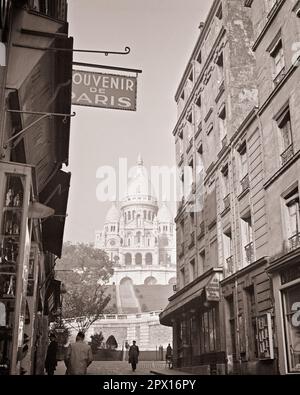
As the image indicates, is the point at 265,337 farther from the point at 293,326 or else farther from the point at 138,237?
the point at 138,237

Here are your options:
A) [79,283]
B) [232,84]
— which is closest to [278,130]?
[232,84]

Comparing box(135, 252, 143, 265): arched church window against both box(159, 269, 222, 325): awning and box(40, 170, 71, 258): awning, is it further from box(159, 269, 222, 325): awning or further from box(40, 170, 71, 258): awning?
box(40, 170, 71, 258): awning

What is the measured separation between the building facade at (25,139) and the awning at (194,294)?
29.7 ft

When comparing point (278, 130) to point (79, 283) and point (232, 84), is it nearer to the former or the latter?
point (232, 84)

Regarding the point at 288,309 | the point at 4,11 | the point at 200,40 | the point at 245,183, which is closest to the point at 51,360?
the point at 288,309

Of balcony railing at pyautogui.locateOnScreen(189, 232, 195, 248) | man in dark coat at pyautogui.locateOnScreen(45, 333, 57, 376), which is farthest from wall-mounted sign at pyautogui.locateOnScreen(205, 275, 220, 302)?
man in dark coat at pyautogui.locateOnScreen(45, 333, 57, 376)

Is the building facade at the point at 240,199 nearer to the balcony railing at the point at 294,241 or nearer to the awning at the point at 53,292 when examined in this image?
the balcony railing at the point at 294,241

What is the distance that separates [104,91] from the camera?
7.70 m

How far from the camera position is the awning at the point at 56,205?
11289 millimetres

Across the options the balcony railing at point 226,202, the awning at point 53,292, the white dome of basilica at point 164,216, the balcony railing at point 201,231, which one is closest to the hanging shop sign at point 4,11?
the balcony railing at point 226,202

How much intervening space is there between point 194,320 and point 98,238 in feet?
274

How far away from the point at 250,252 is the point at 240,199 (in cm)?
225

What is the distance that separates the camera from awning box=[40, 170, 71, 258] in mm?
11289

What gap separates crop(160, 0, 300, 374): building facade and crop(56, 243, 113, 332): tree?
589 inches
